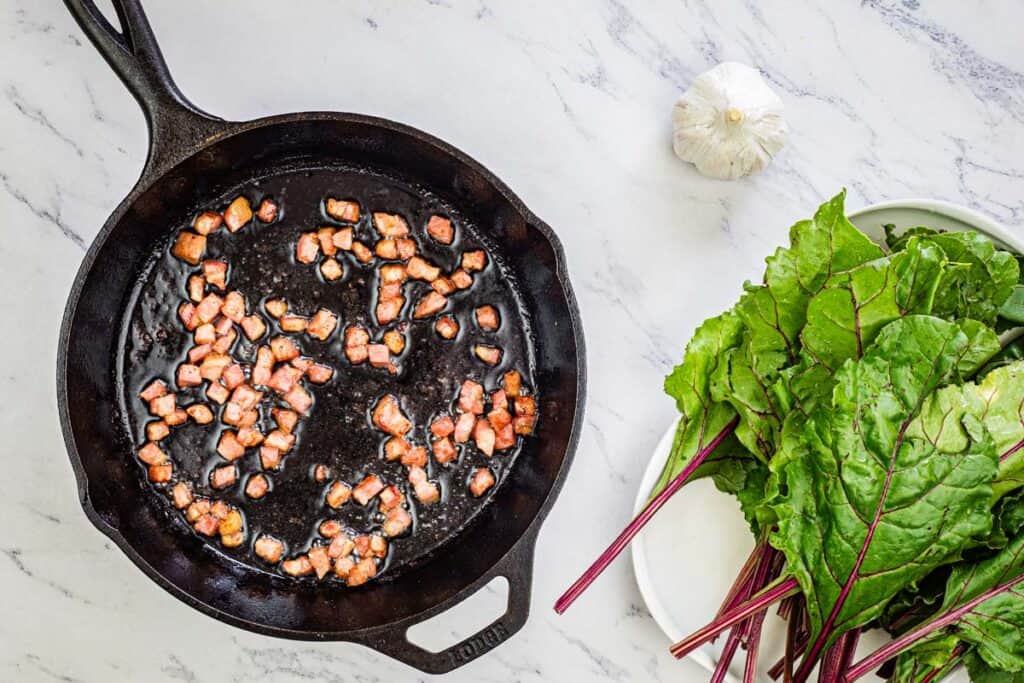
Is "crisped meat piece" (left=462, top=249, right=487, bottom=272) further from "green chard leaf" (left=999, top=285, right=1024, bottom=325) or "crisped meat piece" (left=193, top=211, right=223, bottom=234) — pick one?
"green chard leaf" (left=999, top=285, right=1024, bottom=325)

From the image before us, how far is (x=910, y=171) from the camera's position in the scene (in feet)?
4.41

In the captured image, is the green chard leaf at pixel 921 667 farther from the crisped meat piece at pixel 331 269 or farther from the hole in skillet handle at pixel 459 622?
the crisped meat piece at pixel 331 269

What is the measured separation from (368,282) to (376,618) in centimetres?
44

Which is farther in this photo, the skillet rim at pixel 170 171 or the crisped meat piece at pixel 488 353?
the crisped meat piece at pixel 488 353

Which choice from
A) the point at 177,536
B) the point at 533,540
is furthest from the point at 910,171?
the point at 177,536

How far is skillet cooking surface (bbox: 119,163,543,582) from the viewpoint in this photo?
132 centimetres

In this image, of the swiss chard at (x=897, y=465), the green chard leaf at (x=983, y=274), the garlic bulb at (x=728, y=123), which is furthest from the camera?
the garlic bulb at (x=728, y=123)

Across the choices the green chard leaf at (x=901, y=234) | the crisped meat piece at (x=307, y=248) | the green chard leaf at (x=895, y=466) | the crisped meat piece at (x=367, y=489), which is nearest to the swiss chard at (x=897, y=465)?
the green chard leaf at (x=895, y=466)

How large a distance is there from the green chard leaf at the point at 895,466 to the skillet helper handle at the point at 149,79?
0.75m

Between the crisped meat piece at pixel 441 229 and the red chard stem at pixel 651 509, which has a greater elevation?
the crisped meat piece at pixel 441 229

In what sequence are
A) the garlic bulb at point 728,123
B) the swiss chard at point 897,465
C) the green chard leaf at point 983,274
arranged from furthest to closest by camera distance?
the garlic bulb at point 728,123 < the green chard leaf at point 983,274 < the swiss chard at point 897,465

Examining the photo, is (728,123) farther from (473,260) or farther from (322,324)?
(322,324)

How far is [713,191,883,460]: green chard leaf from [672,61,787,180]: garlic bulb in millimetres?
237

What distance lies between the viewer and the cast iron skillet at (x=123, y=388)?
1161mm
